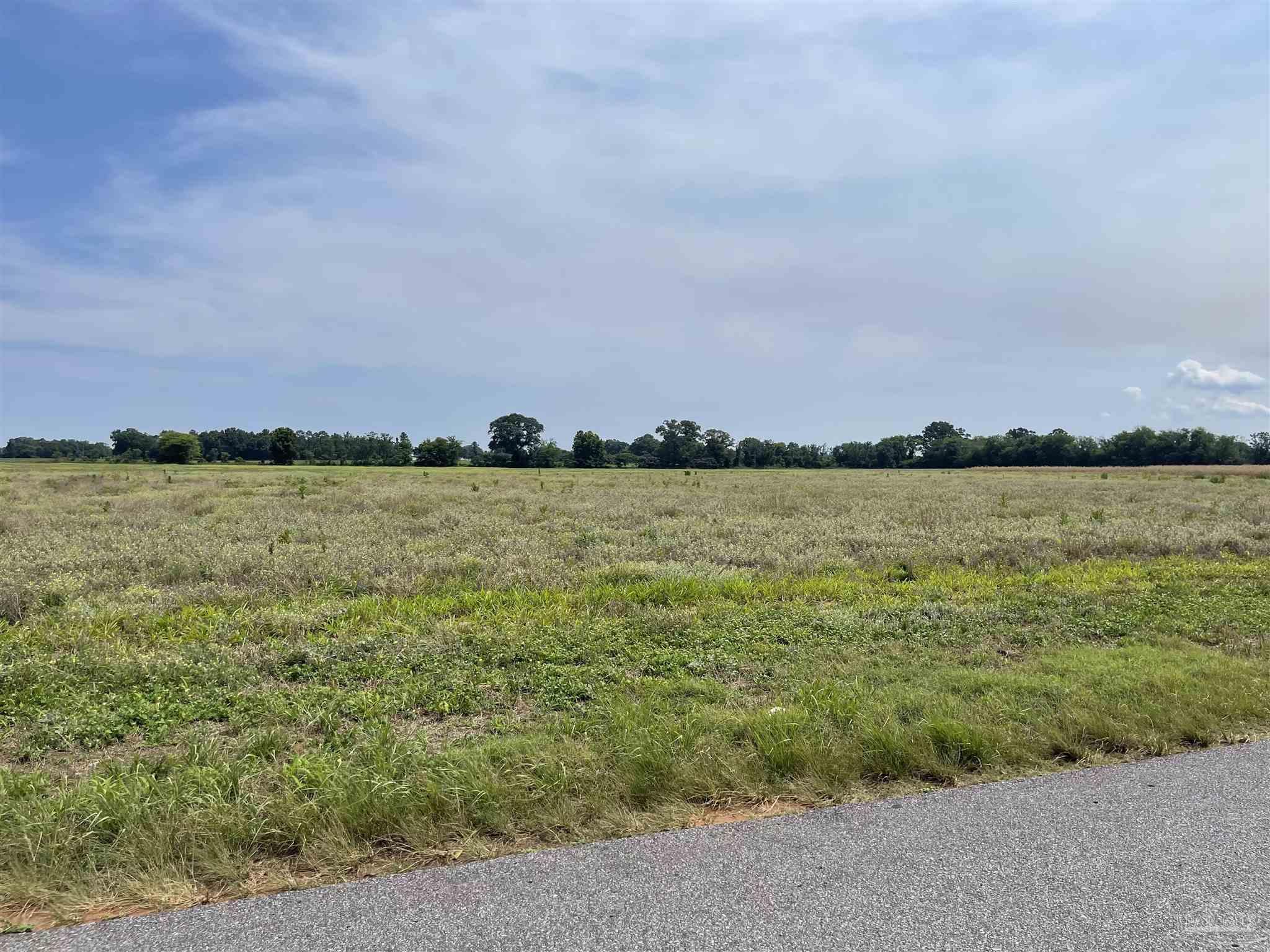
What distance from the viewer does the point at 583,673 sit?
6059mm

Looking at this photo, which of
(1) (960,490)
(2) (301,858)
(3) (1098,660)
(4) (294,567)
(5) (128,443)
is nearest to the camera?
(2) (301,858)

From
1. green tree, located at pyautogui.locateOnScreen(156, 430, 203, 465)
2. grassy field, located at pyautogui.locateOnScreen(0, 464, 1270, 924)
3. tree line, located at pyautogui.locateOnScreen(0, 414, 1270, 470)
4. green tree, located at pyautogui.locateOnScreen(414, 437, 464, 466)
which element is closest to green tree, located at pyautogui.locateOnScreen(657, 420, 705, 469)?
tree line, located at pyautogui.locateOnScreen(0, 414, 1270, 470)

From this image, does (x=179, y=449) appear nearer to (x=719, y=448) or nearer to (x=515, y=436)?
(x=515, y=436)

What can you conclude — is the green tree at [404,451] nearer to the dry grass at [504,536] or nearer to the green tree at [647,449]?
the green tree at [647,449]

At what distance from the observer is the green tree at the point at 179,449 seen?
359 ft

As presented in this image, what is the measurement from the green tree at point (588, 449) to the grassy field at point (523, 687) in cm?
11807

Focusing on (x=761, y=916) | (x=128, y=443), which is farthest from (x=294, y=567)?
(x=128, y=443)

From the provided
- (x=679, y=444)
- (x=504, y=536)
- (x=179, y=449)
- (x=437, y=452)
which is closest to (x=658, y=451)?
(x=679, y=444)

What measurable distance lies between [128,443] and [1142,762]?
514ft

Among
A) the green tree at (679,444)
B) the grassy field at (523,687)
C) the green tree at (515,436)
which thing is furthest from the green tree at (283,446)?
the grassy field at (523,687)

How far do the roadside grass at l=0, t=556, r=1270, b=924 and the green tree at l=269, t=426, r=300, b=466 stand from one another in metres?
119

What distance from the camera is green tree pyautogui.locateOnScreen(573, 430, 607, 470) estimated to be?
132000mm

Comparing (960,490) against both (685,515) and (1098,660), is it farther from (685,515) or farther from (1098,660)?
(1098,660)

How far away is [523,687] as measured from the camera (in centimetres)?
571
